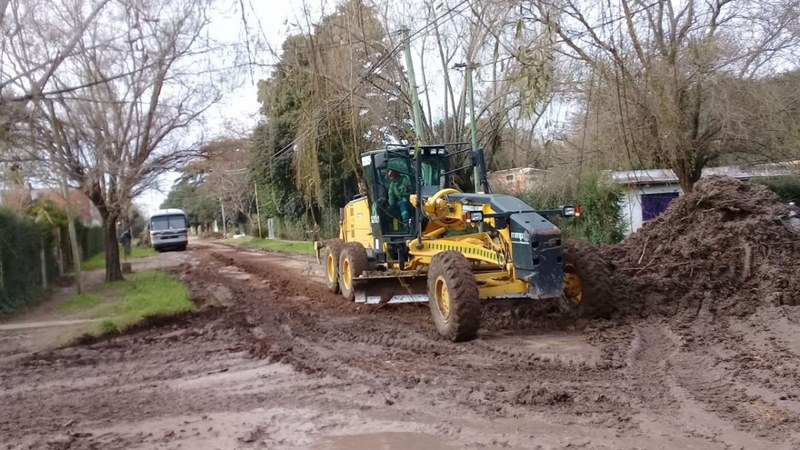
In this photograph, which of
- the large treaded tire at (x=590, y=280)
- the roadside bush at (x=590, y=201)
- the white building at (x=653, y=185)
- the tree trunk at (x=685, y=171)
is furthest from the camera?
the roadside bush at (x=590, y=201)

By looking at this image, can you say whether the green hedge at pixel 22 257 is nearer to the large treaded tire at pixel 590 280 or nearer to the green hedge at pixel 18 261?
the green hedge at pixel 18 261

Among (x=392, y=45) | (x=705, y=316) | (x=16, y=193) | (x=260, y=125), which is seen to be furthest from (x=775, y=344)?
(x=260, y=125)

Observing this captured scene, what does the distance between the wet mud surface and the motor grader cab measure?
0.48 m

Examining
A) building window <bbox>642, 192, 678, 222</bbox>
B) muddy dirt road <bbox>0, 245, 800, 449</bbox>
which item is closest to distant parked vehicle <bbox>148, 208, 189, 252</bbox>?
building window <bbox>642, 192, 678, 222</bbox>

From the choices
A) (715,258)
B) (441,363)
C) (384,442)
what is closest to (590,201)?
(715,258)

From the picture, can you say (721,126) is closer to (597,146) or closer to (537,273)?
(597,146)

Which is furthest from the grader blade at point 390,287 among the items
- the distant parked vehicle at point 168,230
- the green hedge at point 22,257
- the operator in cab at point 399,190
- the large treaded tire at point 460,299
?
the distant parked vehicle at point 168,230

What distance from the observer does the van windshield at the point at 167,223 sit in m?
47.9

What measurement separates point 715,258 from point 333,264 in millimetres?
8148

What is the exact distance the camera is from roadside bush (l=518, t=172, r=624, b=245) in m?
20.0

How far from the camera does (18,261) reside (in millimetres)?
17500

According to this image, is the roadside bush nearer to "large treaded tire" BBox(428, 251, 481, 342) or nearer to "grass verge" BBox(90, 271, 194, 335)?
"grass verge" BBox(90, 271, 194, 335)

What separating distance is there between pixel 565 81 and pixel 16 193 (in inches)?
718

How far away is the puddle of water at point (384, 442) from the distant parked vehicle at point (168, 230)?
43387 mm
